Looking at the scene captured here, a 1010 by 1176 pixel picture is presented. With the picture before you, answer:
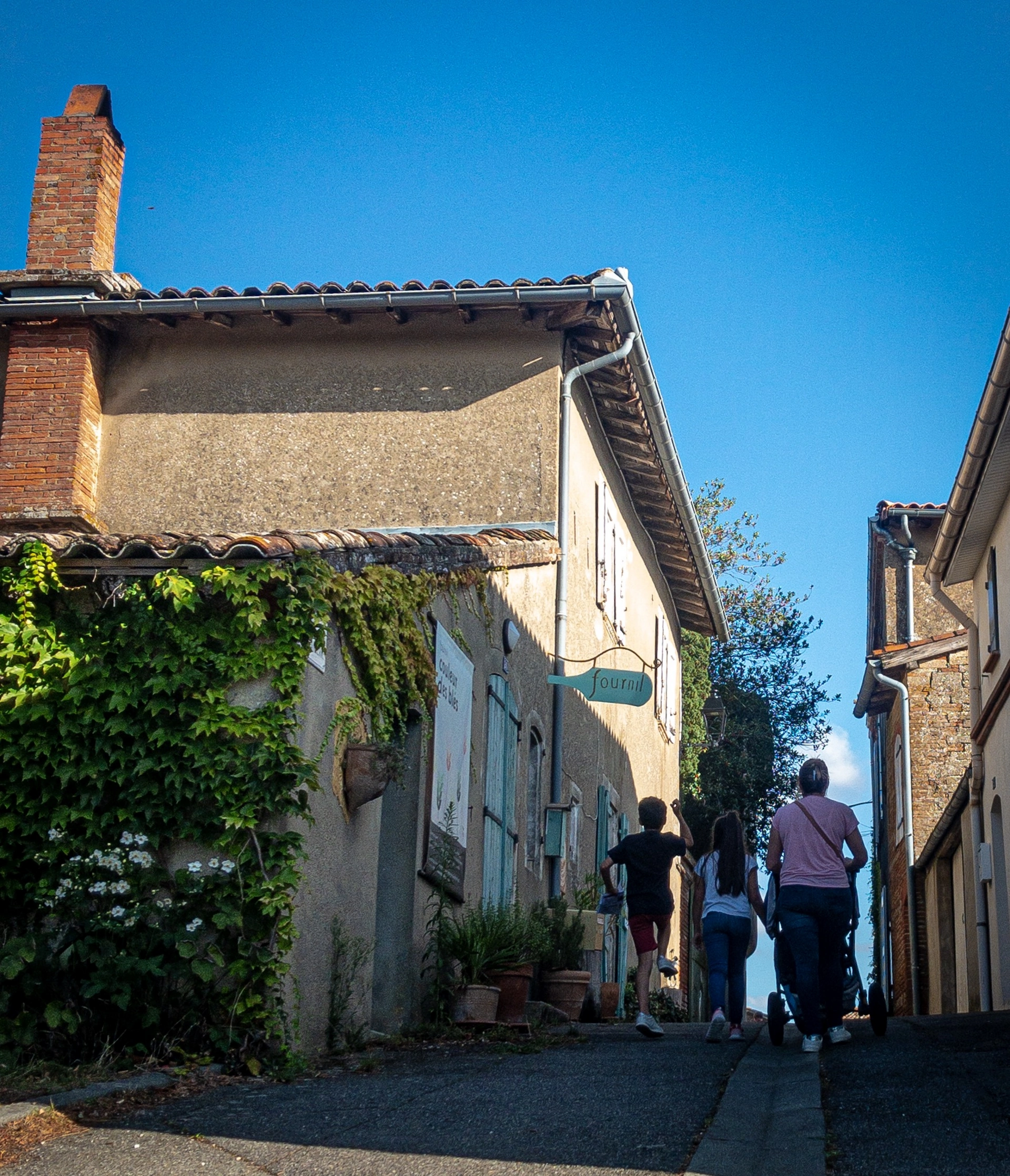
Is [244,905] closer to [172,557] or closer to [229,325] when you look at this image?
[172,557]

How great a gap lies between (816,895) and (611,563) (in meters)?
8.41

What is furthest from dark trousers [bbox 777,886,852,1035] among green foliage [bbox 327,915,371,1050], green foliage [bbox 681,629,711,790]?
green foliage [bbox 681,629,711,790]

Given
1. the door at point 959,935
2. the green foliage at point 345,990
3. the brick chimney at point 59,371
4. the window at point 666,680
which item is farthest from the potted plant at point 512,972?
the window at point 666,680

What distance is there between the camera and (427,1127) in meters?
5.45

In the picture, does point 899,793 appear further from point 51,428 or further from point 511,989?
point 51,428

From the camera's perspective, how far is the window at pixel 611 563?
15.8 meters

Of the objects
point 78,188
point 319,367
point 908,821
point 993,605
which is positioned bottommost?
point 908,821

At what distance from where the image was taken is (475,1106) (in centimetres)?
595

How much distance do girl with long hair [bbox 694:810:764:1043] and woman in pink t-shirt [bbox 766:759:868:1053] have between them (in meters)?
0.87

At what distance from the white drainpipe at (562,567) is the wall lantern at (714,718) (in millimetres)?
11914

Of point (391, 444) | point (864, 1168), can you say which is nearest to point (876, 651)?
point (391, 444)

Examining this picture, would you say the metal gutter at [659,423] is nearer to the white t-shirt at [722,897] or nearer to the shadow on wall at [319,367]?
the shadow on wall at [319,367]

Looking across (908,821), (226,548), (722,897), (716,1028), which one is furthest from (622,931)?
(226,548)

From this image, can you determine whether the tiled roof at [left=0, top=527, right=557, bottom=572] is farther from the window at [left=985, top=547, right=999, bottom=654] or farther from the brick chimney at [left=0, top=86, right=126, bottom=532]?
the window at [left=985, top=547, right=999, bottom=654]
